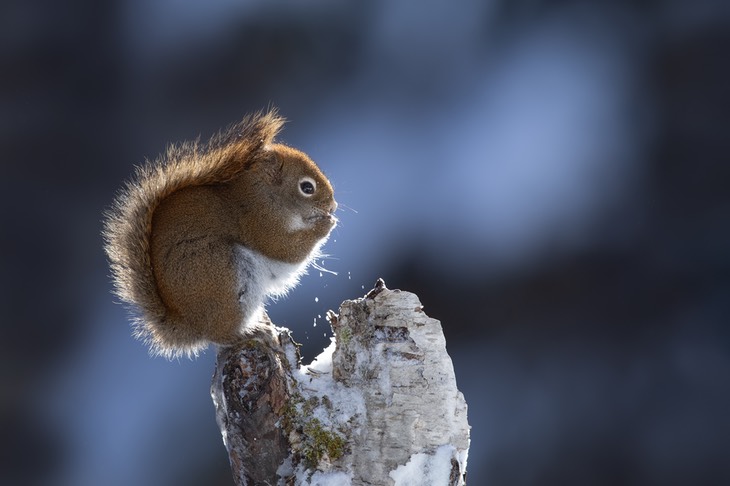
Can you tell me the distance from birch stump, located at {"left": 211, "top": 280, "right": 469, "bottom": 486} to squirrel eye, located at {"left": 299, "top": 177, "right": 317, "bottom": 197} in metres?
0.38

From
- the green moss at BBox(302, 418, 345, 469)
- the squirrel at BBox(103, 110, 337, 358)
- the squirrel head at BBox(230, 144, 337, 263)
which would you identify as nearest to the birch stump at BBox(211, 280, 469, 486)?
the green moss at BBox(302, 418, 345, 469)

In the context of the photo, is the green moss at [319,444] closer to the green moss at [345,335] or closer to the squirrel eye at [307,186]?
the green moss at [345,335]

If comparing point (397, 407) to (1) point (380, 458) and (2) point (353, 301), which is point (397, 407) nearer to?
(1) point (380, 458)

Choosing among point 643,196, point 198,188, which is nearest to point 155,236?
point 198,188

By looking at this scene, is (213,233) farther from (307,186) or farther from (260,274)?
(307,186)

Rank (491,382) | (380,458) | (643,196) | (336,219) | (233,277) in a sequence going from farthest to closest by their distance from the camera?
(643,196)
(491,382)
(336,219)
(233,277)
(380,458)

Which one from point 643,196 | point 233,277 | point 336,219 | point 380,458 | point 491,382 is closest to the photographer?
point 380,458

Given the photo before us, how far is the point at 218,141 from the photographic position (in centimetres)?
205

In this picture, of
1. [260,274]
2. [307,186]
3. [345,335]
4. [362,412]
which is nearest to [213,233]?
[260,274]

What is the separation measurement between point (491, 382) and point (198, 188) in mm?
1854

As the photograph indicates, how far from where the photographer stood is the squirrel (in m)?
1.94

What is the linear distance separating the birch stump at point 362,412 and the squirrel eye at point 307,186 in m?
0.38

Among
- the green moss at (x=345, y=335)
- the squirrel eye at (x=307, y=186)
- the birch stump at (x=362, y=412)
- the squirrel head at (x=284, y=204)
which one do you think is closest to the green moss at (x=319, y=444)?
the birch stump at (x=362, y=412)

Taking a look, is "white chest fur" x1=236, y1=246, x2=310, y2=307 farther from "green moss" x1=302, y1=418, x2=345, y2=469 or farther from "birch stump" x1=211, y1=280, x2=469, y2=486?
"green moss" x1=302, y1=418, x2=345, y2=469
